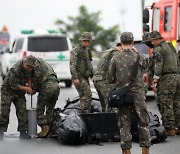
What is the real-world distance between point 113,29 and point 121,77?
161 feet

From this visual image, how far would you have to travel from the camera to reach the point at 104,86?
12.0m

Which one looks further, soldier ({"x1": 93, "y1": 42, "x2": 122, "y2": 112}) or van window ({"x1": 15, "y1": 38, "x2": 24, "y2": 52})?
van window ({"x1": 15, "y1": 38, "x2": 24, "y2": 52})

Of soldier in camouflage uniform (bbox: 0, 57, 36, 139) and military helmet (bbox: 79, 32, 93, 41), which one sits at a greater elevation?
military helmet (bbox: 79, 32, 93, 41)

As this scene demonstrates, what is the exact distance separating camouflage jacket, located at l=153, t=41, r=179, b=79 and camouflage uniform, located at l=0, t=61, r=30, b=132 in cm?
216

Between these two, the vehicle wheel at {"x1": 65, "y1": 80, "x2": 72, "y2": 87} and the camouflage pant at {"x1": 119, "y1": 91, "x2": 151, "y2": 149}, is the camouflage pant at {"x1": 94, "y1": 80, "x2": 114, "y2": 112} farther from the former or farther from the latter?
the vehicle wheel at {"x1": 65, "y1": 80, "x2": 72, "y2": 87}

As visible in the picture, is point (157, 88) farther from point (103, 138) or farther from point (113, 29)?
→ point (113, 29)

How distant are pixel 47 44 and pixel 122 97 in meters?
14.0

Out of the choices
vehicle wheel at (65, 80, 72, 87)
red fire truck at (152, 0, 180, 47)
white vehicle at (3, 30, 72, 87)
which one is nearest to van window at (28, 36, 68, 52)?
white vehicle at (3, 30, 72, 87)

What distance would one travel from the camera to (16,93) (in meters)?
11.4

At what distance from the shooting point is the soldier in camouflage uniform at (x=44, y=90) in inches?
440

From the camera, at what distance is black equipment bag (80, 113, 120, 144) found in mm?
10750

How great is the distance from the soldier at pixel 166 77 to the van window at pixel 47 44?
11.3 metres

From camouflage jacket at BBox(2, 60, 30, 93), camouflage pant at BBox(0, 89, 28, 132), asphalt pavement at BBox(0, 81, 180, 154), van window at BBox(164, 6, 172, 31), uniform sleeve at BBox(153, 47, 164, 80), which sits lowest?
asphalt pavement at BBox(0, 81, 180, 154)

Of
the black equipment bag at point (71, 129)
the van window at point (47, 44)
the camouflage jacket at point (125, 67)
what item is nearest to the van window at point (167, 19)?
the van window at point (47, 44)
